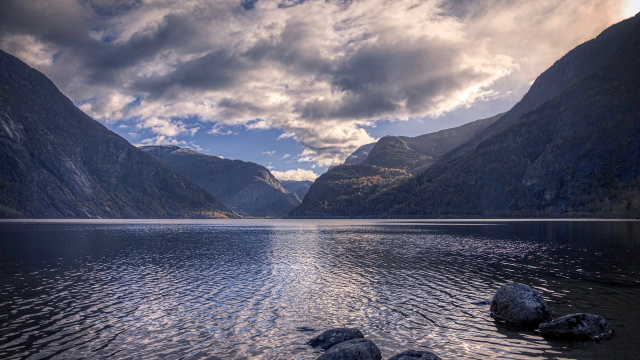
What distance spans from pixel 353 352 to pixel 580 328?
1384cm

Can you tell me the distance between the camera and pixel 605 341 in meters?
20.2

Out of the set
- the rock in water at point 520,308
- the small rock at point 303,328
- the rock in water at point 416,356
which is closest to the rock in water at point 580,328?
the rock in water at point 520,308

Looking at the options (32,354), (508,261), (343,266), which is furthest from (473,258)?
(32,354)

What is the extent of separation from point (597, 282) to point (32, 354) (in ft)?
147

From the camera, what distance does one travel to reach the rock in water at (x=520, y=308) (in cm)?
2399

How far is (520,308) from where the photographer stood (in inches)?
961

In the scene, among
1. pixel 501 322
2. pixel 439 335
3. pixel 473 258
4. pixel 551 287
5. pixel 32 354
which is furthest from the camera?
pixel 473 258

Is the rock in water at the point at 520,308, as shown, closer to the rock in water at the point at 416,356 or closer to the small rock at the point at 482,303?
the small rock at the point at 482,303

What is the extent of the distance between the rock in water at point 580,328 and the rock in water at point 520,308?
2.05m

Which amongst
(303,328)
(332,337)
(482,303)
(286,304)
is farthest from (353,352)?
(482,303)

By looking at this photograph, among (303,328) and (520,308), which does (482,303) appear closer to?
(520,308)

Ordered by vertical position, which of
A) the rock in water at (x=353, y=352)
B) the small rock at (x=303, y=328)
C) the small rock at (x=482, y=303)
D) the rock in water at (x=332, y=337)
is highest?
the rock in water at (x=353, y=352)

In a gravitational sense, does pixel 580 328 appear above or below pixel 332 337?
above

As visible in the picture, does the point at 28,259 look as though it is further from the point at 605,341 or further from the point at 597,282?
the point at 597,282
